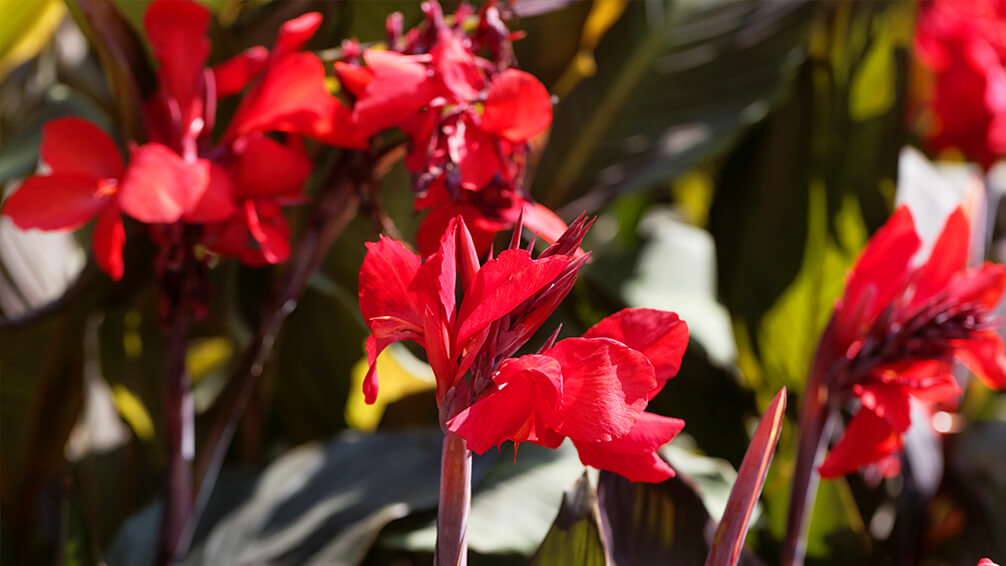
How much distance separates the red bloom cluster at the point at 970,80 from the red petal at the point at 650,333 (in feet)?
1.93

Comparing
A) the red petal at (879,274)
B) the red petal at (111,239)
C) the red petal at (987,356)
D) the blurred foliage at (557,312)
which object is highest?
the red petal at (111,239)

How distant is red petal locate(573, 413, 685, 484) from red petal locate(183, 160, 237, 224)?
178mm

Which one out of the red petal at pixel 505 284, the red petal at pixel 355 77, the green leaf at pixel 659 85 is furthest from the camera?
the green leaf at pixel 659 85

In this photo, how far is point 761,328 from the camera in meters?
0.64

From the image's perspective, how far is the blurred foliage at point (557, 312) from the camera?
1.55 feet

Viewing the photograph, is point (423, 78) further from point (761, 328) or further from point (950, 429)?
point (950, 429)

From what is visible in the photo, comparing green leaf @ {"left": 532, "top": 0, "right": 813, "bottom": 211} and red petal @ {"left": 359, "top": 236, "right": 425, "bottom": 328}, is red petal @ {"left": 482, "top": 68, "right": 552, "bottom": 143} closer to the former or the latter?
Result: red petal @ {"left": 359, "top": 236, "right": 425, "bottom": 328}

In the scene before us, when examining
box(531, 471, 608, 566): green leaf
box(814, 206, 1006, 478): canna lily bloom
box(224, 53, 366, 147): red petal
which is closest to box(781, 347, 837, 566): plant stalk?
box(814, 206, 1006, 478): canna lily bloom

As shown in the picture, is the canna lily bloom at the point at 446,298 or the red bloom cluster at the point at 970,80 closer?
the canna lily bloom at the point at 446,298

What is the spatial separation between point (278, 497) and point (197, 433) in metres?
0.12

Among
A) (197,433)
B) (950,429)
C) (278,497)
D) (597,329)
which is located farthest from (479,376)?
(950,429)

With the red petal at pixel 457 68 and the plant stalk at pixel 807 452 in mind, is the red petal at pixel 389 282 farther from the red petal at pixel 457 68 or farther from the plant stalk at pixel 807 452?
the plant stalk at pixel 807 452

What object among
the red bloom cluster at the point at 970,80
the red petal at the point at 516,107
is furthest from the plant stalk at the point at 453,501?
the red bloom cluster at the point at 970,80

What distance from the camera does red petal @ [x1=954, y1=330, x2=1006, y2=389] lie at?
0.36m
